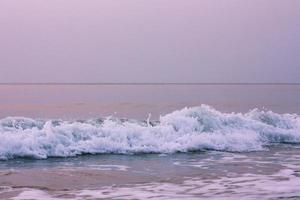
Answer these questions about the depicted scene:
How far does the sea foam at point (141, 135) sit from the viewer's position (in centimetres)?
1424

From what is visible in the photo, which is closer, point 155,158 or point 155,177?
point 155,177

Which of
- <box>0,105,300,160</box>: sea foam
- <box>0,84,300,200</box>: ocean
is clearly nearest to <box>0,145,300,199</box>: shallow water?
<box>0,84,300,200</box>: ocean

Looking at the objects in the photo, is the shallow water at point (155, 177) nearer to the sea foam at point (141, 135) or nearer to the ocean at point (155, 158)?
the ocean at point (155, 158)

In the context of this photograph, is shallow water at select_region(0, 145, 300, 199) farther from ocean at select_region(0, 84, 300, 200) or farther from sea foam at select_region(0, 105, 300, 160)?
sea foam at select_region(0, 105, 300, 160)

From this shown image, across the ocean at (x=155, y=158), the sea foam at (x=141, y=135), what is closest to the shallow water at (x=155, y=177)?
the ocean at (x=155, y=158)

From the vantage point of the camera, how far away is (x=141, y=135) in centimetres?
1638

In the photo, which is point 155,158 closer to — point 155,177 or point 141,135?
point 141,135

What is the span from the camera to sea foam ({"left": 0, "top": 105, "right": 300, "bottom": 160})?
46.7ft

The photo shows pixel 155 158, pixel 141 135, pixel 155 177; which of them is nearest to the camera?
pixel 155 177

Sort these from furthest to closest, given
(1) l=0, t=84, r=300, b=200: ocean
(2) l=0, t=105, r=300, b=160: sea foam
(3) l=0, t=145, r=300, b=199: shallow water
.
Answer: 1. (2) l=0, t=105, r=300, b=160: sea foam
2. (1) l=0, t=84, r=300, b=200: ocean
3. (3) l=0, t=145, r=300, b=199: shallow water

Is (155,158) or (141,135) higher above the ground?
(141,135)

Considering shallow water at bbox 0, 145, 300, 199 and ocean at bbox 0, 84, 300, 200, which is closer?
shallow water at bbox 0, 145, 300, 199

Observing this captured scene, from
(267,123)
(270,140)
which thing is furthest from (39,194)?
(267,123)

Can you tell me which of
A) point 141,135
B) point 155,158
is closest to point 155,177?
point 155,158
